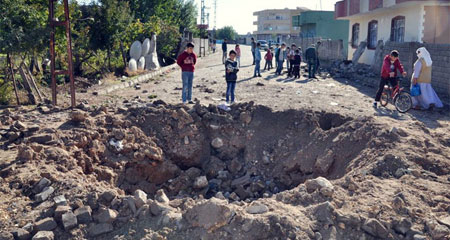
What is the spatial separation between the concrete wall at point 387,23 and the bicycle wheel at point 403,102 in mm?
8319

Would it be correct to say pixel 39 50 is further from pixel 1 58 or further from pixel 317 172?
pixel 317 172

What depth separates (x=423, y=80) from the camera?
9.98m

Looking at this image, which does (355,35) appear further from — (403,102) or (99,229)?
(99,229)

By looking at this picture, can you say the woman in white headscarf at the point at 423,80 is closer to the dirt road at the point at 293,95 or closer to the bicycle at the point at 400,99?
the dirt road at the point at 293,95

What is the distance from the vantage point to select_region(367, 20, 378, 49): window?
2159 centimetres

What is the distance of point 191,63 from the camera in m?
9.39

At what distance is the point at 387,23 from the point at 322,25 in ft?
70.7

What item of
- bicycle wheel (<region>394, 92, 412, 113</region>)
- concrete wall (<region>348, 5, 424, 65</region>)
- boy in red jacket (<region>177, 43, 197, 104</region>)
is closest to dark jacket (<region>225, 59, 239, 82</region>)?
boy in red jacket (<region>177, 43, 197, 104</region>)

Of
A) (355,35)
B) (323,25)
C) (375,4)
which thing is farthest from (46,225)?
(323,25)

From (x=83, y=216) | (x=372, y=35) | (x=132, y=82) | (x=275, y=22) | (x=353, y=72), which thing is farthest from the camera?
(x=275, y=22)

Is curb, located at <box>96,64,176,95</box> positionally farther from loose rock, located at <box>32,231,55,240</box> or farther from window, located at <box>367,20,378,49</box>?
window, located at <box>367,20,378,49</box>

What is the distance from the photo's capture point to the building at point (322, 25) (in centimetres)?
3791

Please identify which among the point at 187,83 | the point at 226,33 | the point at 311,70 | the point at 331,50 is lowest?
the point at 187,83

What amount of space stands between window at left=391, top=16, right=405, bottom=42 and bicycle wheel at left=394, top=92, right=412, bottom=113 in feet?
32.3
